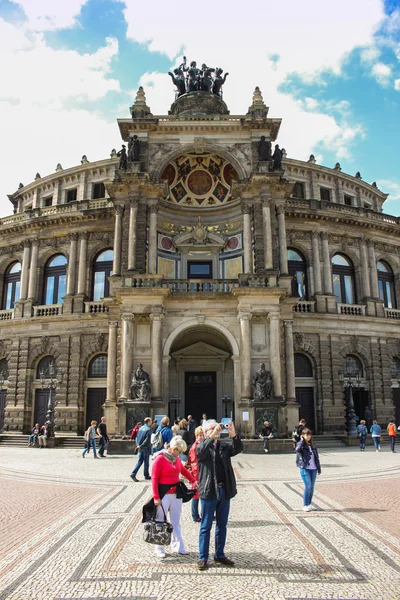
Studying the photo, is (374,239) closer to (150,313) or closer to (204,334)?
(204,334)

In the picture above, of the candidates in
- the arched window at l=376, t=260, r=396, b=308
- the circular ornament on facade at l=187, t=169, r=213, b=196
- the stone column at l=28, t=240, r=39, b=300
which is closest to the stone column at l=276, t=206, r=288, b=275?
the circular ornament on facade at l=187, t=169, r=213, b=196

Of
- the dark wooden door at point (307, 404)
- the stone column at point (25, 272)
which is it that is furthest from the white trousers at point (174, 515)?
the stone column at point (25, 272)

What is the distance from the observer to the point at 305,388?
32875 millimetres

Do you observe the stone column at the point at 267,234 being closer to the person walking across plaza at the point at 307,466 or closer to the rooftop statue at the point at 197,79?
the rooftop statue at the point at 197,79

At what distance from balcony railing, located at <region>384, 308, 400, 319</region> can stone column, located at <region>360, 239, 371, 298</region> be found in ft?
6.71

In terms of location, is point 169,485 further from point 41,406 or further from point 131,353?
point 41,406

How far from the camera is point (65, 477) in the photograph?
1588 cm

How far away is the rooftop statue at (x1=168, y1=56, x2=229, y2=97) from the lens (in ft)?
118

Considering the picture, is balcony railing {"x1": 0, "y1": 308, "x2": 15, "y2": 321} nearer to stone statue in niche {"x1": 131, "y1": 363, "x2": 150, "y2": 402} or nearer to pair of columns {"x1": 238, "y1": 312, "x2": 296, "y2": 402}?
stone statue in niche {"x1": 131, "y1": 363, "x2": 150, "y2": 402}

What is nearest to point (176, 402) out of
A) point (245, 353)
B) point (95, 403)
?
point (95, 403)

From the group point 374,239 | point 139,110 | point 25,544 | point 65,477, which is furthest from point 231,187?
point 25,544

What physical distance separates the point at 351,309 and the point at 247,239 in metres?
11.1

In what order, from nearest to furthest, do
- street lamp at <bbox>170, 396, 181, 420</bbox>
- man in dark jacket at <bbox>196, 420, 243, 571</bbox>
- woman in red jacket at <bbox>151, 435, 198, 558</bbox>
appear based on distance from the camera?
man in dark jacket at <bbox>196, 420, 243, 571</bbox>
woman in red jacket at <bbox>151, 435, 198, 558</bbox>
street lamp at <bbox>170, 396, 181, 420</bbox>

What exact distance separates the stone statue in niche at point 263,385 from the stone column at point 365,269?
13792 millimetres
